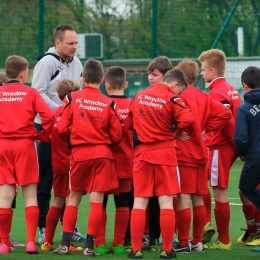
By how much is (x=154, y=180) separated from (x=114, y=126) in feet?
2.09

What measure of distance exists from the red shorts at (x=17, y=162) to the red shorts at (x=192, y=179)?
1411 millimetres

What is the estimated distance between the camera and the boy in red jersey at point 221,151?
748 centimetres

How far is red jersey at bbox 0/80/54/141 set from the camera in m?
7.07

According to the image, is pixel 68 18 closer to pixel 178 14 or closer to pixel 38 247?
pixel 178 14

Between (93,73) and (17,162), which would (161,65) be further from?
(17,162)

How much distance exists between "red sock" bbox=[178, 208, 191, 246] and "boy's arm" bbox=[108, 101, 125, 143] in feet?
3.06

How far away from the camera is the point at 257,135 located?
6.97m

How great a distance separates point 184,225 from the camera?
710 cm

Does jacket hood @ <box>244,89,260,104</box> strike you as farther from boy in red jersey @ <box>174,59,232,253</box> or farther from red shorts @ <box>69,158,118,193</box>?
red shorts @ <box>69,158,118,193</box>

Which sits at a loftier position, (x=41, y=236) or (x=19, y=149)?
(x=19, y=149)

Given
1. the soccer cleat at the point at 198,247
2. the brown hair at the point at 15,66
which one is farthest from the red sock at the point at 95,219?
the brown hair at the point at 15,66

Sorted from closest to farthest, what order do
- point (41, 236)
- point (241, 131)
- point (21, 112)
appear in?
point (241, 131) → point (21, 112) → point (41, 236)

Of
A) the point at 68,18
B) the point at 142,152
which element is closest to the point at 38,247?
the point at 142,152

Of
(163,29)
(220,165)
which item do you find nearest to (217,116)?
(220,165)
